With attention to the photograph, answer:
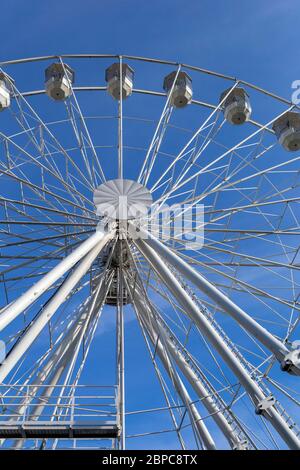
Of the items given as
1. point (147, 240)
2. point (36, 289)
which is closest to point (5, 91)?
point (147, 240)

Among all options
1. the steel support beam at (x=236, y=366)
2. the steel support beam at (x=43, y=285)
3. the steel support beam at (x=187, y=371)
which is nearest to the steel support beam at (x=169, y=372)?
the steel support beam at (x=187, y=371)

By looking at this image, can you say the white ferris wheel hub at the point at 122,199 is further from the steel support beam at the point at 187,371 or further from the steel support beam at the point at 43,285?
the steel support beam at the point at 187,371

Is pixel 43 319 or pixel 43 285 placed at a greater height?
pixel 43 285

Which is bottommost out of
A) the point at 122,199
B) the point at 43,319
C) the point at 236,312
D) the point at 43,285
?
the point at 236,312

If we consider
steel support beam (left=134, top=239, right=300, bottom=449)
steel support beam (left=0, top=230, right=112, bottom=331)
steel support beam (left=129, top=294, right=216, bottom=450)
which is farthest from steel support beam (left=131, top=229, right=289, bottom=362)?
steel support beam (left=129, top=294, right=216, bottom=450)

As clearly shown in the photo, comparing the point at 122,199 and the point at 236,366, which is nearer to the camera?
the point at 236,366

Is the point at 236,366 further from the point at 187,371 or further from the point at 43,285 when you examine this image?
the point at 187,371

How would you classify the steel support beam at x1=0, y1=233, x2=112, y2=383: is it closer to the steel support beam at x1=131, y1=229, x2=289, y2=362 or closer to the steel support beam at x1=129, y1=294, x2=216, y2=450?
the steel support beam at x1=131, y1=229, x2=289, y2=362

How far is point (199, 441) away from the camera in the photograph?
1709 cm

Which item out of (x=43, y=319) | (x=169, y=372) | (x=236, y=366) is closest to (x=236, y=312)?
(x=236, y=366)

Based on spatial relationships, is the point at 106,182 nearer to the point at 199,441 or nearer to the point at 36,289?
the point at 36,289

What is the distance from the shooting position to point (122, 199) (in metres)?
18.5

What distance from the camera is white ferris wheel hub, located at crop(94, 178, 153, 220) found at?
18.3 meters

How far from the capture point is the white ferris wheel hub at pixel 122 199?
18.3 meters
